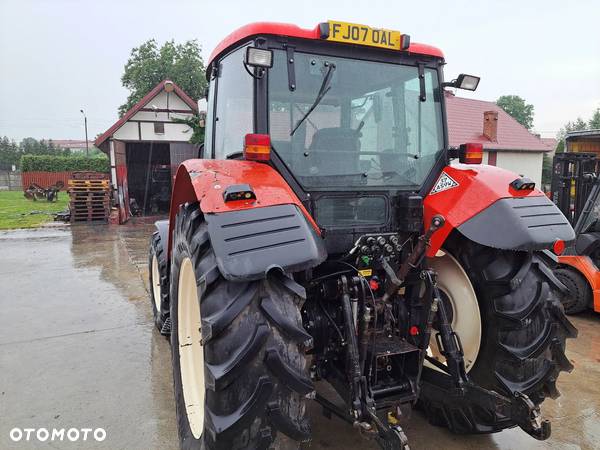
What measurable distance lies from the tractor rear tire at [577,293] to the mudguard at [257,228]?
Answer: 14.5ft

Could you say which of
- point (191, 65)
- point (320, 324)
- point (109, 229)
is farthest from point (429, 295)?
point (191, 65)

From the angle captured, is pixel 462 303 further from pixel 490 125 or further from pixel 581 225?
pixel 490 125

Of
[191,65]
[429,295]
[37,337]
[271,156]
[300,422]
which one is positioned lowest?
[37,337]

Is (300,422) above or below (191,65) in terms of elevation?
below

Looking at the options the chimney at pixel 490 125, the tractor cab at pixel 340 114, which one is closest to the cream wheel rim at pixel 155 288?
the tractor cab at pixel 340 114

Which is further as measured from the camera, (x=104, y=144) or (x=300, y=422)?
(x=104, y=144)

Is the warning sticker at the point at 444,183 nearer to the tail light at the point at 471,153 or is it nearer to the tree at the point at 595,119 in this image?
the tail light at the point at 471,153

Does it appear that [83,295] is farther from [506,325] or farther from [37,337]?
[506,325]

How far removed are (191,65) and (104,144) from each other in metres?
20.6

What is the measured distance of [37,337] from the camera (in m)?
4.59

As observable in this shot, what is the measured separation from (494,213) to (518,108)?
189 feet

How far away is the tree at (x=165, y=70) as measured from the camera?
3447cm

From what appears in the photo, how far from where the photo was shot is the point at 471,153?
2932mm

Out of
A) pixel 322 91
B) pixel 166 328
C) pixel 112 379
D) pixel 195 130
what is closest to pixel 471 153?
pixel 322 91
